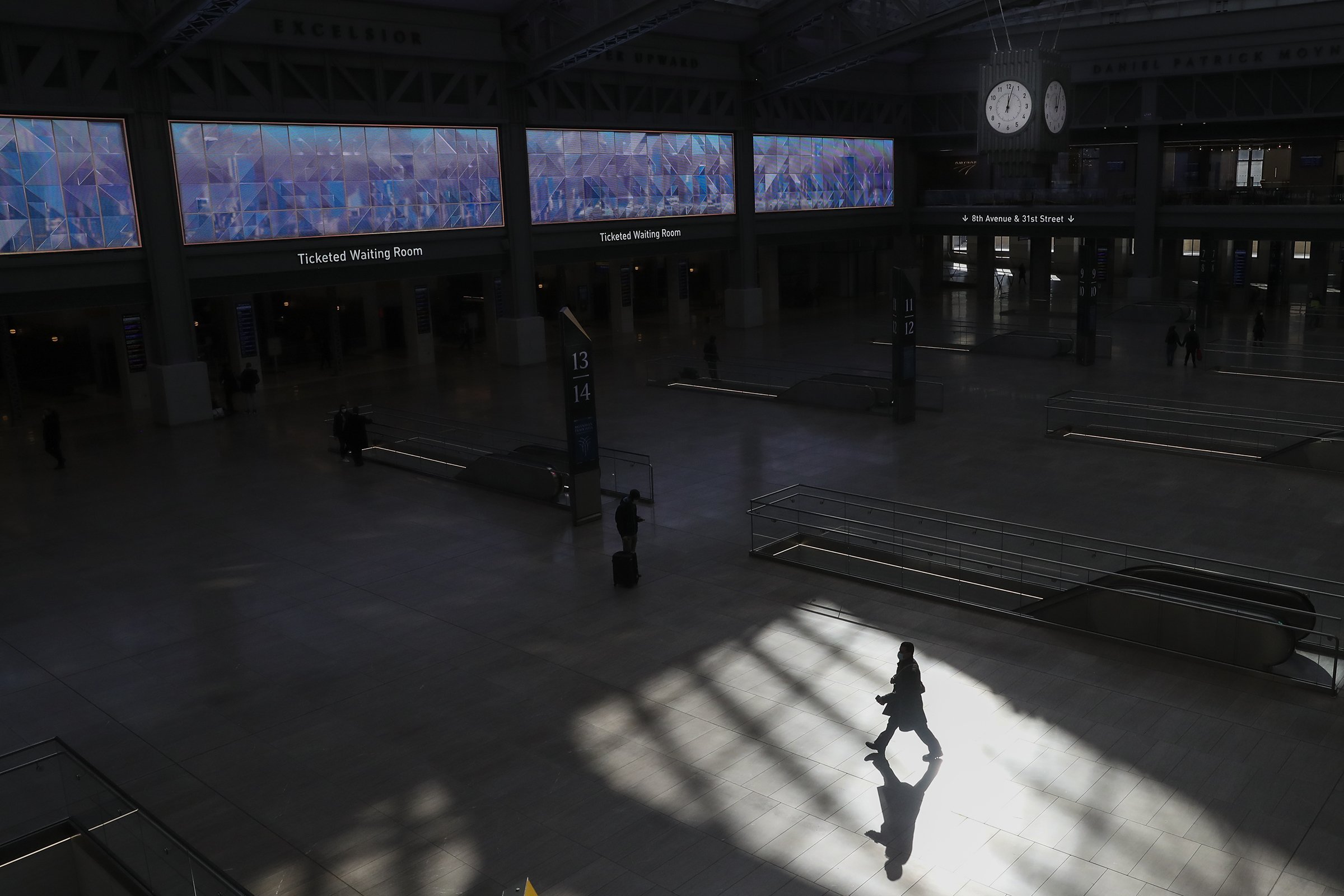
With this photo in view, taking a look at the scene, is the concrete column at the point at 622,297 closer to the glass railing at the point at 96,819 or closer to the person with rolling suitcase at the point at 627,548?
the person with rolling suitcase at the point at 627,548

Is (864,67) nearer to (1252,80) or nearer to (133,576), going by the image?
(1252,80)

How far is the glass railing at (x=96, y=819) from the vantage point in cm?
814

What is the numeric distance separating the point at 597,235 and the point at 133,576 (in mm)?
25107

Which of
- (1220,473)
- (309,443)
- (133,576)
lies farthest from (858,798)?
(309,443)

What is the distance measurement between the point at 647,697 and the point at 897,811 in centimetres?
345

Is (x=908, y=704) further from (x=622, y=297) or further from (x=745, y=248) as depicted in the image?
(x=745, y=248)

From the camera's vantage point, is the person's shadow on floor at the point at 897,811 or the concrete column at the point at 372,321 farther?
the concrete column at the point at 372,321

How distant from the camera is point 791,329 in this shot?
44.2m

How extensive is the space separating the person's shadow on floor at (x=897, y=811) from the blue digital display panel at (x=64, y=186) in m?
24.9

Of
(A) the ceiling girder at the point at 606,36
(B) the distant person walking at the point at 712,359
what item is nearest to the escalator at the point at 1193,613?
(B) the distant person walking at the point at 712,359

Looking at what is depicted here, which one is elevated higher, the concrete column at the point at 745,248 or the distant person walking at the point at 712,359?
the concrete column at the point at 745,248

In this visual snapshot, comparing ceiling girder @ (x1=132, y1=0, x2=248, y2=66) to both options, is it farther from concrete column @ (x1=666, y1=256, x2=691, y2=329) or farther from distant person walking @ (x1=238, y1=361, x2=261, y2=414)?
concrete column @ (x1=666, y1=256, x2=691, y2=329)

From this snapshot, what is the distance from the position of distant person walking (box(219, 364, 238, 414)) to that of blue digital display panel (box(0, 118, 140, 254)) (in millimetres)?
4091

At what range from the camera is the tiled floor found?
368 inches
